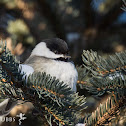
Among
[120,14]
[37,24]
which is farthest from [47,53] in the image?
[120,14]

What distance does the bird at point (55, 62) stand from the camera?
0.91m

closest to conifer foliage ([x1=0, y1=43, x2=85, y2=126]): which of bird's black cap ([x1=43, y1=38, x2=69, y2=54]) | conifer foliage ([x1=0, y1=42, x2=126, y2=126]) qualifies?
conifer foliage ([x1=0, y1=42, x2=126, y2=126])

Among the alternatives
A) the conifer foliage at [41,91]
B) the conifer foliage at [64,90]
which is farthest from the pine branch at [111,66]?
the conifer foliage at [41,91]

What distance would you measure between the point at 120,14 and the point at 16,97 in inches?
42.0

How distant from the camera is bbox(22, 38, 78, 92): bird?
2.99 feet

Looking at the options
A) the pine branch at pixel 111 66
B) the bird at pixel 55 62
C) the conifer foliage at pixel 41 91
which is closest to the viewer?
the conifer foliage at pixel 41 91

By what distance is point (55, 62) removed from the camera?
0.95 m

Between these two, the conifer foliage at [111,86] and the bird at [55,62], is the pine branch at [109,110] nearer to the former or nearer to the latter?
the conifer foliage at [111,86]

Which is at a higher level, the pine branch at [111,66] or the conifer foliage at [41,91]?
the pine branch at [111,66]

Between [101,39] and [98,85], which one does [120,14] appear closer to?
[101,39]

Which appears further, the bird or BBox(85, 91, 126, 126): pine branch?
the bird

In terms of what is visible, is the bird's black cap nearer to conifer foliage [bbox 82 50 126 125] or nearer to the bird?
the bird

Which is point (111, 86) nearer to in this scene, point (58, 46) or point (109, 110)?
point (109, 110)

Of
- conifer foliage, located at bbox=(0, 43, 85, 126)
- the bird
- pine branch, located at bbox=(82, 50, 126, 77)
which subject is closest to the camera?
conifer foliage, located at bbox=(0, 43, 85, 126)
